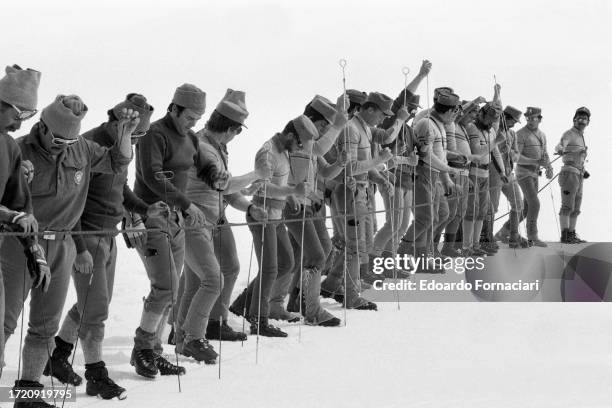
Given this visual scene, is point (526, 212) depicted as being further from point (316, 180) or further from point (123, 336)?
point (123, 336)

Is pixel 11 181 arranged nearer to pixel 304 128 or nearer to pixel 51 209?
pixel 51 209

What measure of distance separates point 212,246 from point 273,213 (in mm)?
1218

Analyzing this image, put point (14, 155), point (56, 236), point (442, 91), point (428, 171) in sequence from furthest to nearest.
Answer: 1. point (442, 91)
2. point (428, 171)
3. point (56, 236)
4. point (14, 155)

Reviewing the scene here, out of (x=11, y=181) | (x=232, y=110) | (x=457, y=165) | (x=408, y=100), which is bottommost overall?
(x=11, y=181)

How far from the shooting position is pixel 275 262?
8531 millimetres

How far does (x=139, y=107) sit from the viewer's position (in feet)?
21.4

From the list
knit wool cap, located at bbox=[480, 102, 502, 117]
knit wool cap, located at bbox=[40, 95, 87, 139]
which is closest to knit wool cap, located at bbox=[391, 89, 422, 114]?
knit wool cap, located at bbox=[480, 102, 502, 117]

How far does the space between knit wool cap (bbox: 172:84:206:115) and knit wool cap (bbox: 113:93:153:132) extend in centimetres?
47

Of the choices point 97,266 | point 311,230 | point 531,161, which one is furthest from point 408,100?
point 97,266

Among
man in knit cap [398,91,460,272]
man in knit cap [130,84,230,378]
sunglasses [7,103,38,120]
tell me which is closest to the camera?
sunglasses [7,103,38,120]

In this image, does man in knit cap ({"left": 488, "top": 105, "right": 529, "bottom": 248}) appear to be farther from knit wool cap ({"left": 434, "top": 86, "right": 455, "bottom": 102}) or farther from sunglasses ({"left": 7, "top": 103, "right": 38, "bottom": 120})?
sunglasses ({"left": 7, "top": 103, "right": 38, "bottom": 120})

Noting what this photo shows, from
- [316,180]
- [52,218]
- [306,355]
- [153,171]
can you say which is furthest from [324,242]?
[52,218]

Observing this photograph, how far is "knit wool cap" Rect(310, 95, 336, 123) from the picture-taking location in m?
8.89

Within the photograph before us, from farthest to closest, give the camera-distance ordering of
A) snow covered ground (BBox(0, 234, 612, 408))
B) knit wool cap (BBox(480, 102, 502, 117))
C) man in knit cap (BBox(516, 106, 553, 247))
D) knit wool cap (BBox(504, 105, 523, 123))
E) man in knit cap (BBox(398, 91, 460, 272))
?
1. man in knit cap (BBox(516, 106, 553, 247))
2. knit wool cap (BBox(504, 105, 523, 123))
3. knit wool cap (BBox(480, 102, 502, 117))
4. man in knit cap (BBox(398, 91, 460, 272))
5. snow covered ground (BBox(0, 234, 612, 408))
